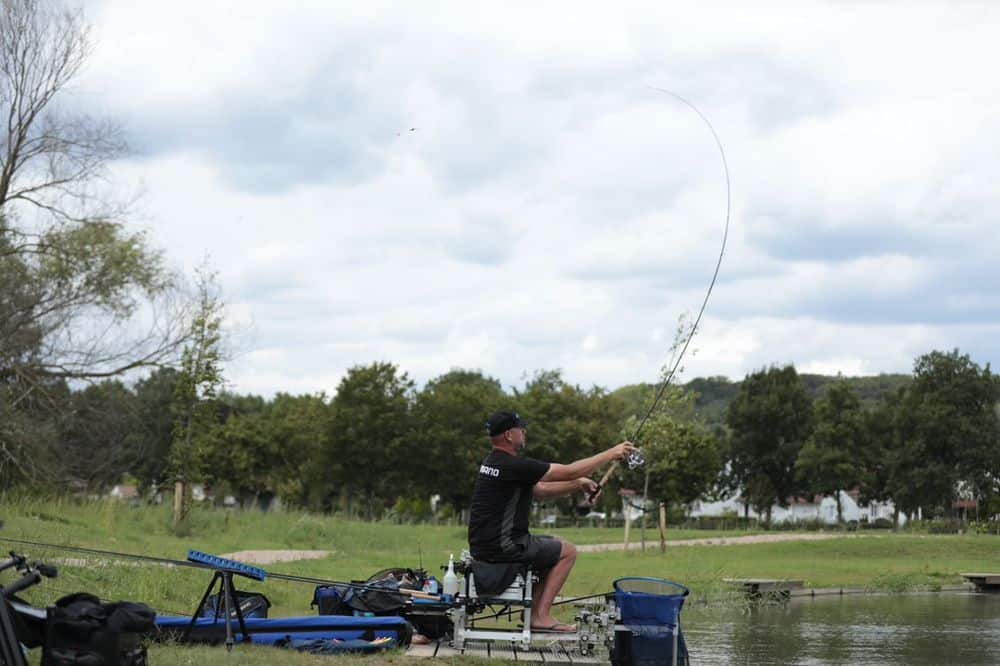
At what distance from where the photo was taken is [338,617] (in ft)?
29.9

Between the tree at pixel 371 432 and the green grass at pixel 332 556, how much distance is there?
26.2m

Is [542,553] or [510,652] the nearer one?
[542,553]

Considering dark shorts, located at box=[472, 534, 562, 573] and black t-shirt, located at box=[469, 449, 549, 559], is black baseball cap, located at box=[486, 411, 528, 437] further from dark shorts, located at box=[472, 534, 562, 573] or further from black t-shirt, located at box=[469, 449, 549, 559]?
dark shorts, located at box=[472, 534, 562, 573]

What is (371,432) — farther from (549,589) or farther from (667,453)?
(549,589)

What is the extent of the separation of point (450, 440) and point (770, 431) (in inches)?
896

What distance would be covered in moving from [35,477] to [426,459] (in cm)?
3742

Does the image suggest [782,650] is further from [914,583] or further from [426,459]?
[426,459]

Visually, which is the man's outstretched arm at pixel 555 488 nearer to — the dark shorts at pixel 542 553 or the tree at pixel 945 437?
the dark shorts at pixel 542 553

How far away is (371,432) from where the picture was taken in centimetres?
6378

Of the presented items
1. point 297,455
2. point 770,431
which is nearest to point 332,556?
point 297,455

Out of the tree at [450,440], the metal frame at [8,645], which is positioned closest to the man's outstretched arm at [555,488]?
the metal frame at [8,645]

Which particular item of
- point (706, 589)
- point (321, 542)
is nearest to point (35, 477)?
point (321, 542)

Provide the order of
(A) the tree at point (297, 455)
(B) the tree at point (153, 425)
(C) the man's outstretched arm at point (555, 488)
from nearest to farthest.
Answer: (C) the man's outstretched arm at point (555, 488)
(B) the tree at point (153, 425)
(A) the tree at point (297, 455)

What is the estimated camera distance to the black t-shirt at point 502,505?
8117mm
